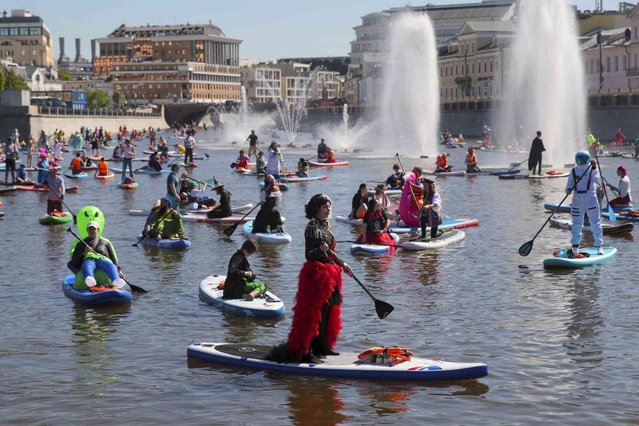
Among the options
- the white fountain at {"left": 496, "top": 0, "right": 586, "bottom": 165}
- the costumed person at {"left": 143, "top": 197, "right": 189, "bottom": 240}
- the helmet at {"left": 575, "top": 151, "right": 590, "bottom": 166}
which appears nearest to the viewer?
the helmet at {"left": 575, "top": 151, "right": 590, "bottom": 166}

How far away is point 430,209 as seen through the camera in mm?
26281

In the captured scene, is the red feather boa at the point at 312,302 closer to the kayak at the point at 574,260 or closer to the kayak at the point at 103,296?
the kayak at the point at 103,296

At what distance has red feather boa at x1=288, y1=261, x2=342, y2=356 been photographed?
1320cm

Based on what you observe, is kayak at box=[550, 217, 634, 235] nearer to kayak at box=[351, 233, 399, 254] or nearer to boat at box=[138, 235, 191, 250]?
kayak at box=[351, 233, 399, 254]

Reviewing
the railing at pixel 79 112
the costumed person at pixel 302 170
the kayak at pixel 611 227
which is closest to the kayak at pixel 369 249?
the kayak at pixel 611 227

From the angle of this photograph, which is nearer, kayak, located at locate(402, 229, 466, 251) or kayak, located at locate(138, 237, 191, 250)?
kayak, located at locate(402, 229, 466, 251)

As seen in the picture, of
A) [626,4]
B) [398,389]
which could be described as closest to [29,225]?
[398,389]

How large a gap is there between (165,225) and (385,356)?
13.3 m

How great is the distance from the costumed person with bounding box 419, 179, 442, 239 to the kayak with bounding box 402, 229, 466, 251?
266 millimetres

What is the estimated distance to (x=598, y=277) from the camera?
2139 cm

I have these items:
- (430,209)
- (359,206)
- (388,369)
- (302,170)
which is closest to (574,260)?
(430,209)

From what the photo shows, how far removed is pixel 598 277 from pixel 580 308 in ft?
10.2

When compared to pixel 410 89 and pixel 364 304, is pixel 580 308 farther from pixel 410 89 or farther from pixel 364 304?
pixel 410 89

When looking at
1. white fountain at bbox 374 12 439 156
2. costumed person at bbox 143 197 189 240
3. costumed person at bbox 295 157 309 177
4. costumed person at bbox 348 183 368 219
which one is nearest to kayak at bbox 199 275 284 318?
costumed person at bbox 143 197 189 240
